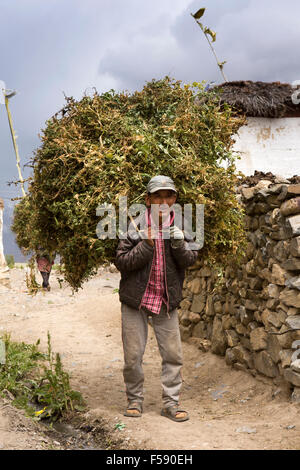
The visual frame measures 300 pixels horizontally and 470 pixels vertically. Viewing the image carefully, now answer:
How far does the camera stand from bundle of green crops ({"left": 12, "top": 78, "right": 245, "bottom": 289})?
407cm

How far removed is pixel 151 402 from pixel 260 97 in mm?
6534

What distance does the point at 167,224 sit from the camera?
418 centimetres

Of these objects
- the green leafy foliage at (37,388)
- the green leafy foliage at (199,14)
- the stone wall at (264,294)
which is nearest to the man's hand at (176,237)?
the stone wall at (264,294)

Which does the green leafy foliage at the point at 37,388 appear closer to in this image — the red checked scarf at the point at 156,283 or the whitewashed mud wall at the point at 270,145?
the red checked scarf at the point at 156,283

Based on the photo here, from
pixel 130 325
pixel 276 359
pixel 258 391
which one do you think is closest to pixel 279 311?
pixel 276 359

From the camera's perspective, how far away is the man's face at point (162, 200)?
3990 millimetres

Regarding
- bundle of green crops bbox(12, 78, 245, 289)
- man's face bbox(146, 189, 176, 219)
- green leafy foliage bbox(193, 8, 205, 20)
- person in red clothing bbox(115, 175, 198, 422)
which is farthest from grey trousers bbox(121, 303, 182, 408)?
green leafy foliage bbox(193, 8, 205, 20)

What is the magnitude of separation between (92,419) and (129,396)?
450 millimetres

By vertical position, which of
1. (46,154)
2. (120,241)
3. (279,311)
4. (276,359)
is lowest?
(276,359)

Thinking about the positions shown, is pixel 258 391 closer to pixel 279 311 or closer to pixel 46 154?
pixel 279 311

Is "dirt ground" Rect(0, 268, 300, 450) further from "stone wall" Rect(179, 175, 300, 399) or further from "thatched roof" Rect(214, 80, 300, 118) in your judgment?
"thatched roof" Rect(214, 80, 300, 118)

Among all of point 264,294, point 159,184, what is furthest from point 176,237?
point 264,294

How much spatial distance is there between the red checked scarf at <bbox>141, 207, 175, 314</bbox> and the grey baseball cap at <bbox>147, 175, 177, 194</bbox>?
1.29 feet

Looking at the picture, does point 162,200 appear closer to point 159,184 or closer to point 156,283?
point 159,184
